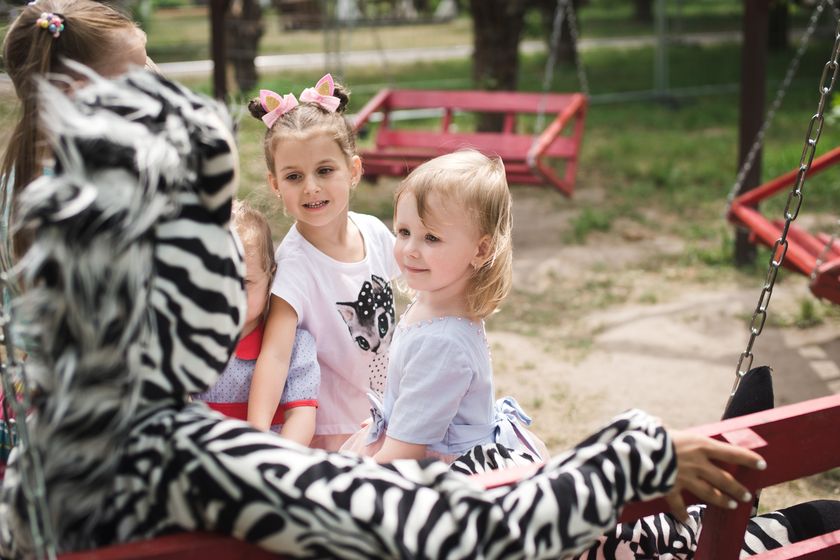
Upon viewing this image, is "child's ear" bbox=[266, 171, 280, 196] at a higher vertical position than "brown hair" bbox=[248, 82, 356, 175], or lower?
lower

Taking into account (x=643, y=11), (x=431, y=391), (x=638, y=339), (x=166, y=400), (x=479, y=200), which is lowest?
(x=638, y=339)

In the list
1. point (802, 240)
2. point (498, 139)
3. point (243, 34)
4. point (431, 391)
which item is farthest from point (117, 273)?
point (243, 34)

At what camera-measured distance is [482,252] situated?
7.04 feet

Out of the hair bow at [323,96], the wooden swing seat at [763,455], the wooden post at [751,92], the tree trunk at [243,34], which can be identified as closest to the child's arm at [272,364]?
the hair bow at [323,96]

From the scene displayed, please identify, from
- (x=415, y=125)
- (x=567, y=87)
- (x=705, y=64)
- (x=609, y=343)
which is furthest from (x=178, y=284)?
(x=705, y=64)

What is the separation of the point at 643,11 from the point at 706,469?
70.8 feet

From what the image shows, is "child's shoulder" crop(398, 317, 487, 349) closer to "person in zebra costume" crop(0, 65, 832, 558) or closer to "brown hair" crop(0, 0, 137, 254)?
"person in zebra costume" crop(0, 65, 832, 558)

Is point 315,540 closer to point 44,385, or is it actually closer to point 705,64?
point 44,385

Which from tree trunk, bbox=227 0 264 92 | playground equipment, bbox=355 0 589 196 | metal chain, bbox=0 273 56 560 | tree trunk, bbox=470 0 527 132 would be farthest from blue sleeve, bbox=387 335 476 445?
tree trunk, bbox=227 0 264 92

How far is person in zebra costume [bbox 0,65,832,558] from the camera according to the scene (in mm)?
1309

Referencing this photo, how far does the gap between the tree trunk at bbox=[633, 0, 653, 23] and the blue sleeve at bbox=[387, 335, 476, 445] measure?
68.6 ft

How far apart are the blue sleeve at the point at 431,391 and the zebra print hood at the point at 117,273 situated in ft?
2.06

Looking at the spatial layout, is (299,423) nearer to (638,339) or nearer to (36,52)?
(36,52)

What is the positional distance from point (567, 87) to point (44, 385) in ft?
40.4
